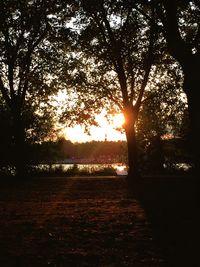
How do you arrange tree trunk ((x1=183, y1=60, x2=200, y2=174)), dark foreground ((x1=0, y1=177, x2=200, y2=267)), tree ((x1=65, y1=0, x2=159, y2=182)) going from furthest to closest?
tree ((x1=65, y1=0, x2=159, y2=182)), tree trunk ((x1=183, y1=60, x2=200, y2=174)), dark foreground ((x1=0, y1=177, x2=200, y2=267))

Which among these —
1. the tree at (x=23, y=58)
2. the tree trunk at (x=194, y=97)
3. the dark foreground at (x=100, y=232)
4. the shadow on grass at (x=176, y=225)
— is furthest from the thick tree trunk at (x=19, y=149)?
the tree trunk at (x=194, y=97)

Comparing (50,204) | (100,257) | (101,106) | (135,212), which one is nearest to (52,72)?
(101,106)

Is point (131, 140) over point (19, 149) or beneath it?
over

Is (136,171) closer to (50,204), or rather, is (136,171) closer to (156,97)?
(156,97)

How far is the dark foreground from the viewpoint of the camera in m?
6.27

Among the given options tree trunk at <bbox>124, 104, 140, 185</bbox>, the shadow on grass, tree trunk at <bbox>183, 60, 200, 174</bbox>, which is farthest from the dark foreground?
tree trunk at <bbox>124, 104, 140, 185</bbox>

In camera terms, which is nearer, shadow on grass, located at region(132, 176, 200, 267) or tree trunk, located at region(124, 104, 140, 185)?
shadow on grass, located at region(132, 176, 200, 267)

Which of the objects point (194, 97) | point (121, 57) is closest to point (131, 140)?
point (121, 57)

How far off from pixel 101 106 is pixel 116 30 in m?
7.59

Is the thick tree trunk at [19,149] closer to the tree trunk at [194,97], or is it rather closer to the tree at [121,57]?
the tree at [121,57]

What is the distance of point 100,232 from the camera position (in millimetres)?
8391

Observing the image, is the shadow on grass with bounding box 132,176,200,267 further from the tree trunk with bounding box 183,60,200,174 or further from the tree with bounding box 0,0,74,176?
the tree with bounding box 0,0,74,176

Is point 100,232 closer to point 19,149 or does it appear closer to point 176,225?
point 176,225

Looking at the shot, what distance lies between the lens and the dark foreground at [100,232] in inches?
247
